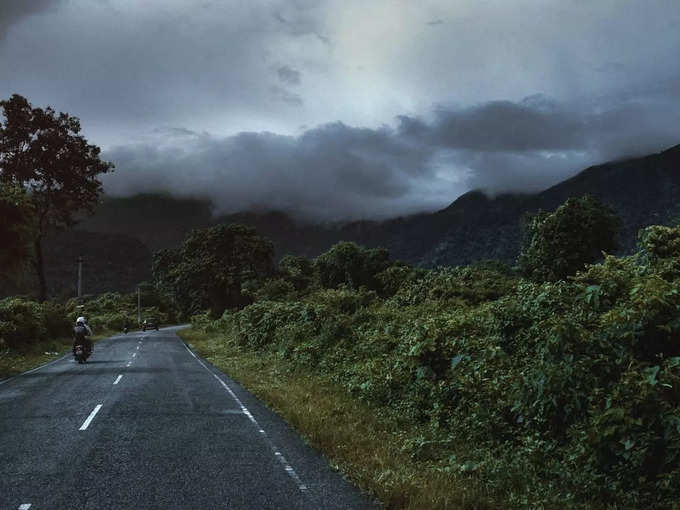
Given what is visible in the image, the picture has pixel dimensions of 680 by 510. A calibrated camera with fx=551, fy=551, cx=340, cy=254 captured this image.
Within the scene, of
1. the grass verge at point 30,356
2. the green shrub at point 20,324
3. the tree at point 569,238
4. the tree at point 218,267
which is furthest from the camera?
the tree at point 218,267

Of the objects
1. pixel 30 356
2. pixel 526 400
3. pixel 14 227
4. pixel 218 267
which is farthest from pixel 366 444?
pixel 218 267

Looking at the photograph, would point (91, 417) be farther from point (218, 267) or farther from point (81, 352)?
point (218, 267)

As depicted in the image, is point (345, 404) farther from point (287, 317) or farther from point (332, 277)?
point (332, 277)

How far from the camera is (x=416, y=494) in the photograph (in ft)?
20.2

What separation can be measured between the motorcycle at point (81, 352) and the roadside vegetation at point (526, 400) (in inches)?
406

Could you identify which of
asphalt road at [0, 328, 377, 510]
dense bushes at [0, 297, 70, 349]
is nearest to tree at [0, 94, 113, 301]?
dense bushes at [0, 297, 70, 349]

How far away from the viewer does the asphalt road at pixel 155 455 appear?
20.1 ft

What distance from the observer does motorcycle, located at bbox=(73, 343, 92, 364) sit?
23.9 metres

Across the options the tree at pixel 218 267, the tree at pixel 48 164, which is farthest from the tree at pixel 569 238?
the tree at pixel 48 164

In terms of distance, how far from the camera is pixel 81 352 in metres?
24.0

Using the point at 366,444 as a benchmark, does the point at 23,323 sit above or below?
above

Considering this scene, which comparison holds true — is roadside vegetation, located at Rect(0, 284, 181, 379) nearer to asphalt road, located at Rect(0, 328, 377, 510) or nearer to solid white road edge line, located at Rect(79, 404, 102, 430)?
solid white road edge line, located at Rect(79, 404, 102, 430)

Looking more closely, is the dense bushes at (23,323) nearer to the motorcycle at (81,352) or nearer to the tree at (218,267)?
the motorcycle at (81,352)

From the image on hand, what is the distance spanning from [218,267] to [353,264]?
94.5 ft
